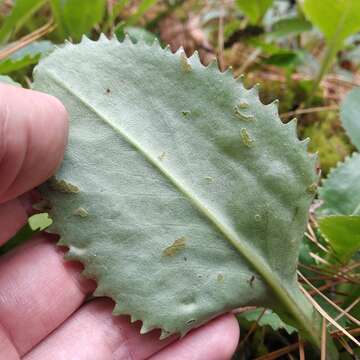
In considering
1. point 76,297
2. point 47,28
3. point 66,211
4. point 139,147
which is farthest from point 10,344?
point 47,28

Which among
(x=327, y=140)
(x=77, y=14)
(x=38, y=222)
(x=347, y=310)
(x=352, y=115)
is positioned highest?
(x=77, y=14)

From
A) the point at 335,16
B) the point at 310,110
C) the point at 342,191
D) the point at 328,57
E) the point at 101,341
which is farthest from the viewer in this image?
the point at 310,110

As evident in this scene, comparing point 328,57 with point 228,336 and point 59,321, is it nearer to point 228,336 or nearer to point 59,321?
point 228,336

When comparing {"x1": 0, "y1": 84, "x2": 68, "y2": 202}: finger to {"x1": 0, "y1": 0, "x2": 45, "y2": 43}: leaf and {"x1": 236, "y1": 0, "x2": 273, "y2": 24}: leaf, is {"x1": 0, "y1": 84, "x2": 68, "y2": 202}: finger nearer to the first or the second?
{"x1": 0, "y1": 0, "x2": 45, "y2": 43}: leaf

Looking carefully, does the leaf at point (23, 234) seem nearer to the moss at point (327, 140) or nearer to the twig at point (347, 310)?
the twig at point (347, 310)

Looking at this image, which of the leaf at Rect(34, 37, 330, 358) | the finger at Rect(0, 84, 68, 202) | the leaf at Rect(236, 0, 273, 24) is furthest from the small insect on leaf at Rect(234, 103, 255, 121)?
the leaf at Rect(236, 0, 273, 24)

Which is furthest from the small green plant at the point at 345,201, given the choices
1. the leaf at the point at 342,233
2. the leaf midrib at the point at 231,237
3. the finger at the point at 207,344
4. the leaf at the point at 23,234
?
the leaf at the point at 23,234

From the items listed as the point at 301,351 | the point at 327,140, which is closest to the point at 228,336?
the point at 301,351
